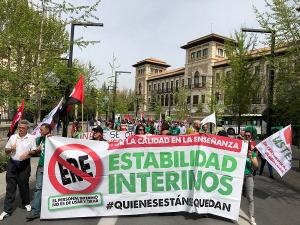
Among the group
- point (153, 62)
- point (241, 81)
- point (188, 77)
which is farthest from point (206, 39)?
point (241, 81)

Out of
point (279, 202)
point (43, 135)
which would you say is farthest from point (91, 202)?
point (279, 202)

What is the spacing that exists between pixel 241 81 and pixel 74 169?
20247mm

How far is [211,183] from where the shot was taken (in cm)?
762

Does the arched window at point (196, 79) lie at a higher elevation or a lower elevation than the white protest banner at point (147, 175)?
higher

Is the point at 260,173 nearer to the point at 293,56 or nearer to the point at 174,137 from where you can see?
the point at 293,56

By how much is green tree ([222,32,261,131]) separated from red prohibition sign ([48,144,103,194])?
769 inches

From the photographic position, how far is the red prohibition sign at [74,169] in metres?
7.48

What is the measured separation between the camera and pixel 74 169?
24.9 ft

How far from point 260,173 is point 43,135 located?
879 centimetres

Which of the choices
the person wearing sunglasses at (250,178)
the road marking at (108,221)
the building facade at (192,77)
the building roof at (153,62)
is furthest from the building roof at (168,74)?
the road marking at (108,221)

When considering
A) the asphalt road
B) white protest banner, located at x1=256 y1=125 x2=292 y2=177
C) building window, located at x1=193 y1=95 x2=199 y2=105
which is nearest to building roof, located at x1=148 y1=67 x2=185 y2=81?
building window, located at x1=193 y1=95 x2=199 y2=105

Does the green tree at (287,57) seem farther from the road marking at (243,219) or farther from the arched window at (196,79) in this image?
the arched window at (196,79)

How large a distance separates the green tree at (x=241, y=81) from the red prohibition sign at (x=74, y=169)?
19.5 metres

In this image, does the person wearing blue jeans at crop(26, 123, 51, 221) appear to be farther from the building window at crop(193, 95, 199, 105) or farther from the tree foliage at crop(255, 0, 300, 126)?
the building window at crop(193, 95, 199, 105)
